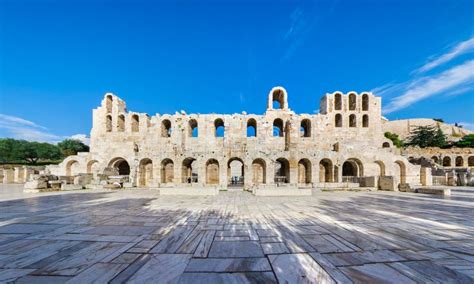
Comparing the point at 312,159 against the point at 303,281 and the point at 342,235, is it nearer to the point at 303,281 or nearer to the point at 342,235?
the point at 342,235

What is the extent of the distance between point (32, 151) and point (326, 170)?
76.7 metres

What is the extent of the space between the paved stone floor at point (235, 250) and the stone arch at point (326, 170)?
674 inches

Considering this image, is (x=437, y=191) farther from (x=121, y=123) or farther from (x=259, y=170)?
(x=121, y=123)

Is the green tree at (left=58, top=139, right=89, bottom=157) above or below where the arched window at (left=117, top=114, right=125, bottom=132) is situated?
below

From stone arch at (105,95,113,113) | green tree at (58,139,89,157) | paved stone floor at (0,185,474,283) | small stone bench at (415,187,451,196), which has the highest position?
stone arch at (105,95,113,113)

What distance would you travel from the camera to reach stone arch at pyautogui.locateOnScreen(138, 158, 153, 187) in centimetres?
2267

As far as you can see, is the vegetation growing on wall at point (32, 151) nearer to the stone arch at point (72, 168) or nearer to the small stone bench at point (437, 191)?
the stone arch at point (72, 168)

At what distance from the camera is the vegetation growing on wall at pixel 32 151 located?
55.2 metres

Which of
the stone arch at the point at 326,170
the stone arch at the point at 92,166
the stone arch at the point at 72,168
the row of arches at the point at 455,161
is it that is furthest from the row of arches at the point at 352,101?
the stone arch at the point at 72,168

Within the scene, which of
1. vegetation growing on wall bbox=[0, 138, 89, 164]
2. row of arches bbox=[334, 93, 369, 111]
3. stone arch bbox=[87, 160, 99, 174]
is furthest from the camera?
vegetation growing on wall bbox=[0, 138, 89, 164]

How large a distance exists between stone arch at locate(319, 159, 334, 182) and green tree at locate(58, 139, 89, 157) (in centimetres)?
6779

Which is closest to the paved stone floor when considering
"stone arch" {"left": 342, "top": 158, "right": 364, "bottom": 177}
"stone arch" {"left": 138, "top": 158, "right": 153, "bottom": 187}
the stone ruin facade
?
the stone ruin facade

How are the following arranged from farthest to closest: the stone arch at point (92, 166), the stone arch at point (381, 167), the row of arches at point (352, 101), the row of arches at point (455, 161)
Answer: the row of arches at point (455, 161)
the row of arches at point (352, 101)
the stone arch at point (92, 166)
the stone arch at point (381, 167)

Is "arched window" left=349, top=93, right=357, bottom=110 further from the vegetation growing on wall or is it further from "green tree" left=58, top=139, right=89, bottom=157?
the vegetation growing on wall
